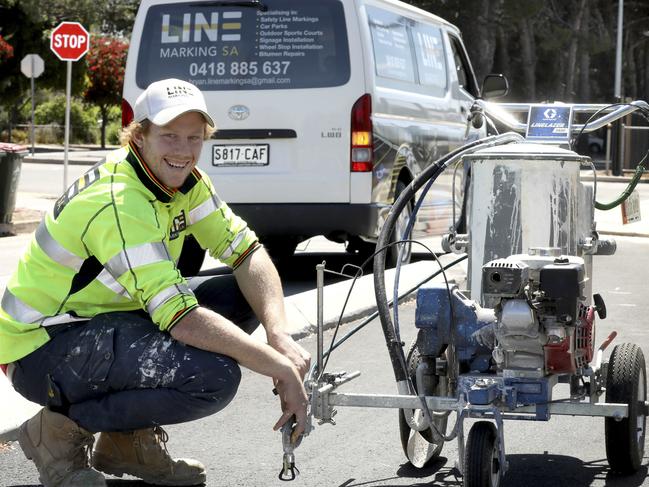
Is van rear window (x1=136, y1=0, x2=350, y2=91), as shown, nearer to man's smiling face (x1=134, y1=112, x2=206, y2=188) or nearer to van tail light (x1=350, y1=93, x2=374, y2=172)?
van tail light (x1=350, y1=93, x2=374, y2=172)

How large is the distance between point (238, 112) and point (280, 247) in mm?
2291

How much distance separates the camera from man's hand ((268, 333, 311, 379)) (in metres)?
4.21

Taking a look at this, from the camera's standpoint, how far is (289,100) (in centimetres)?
973

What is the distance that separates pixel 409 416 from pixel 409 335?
3.46 m

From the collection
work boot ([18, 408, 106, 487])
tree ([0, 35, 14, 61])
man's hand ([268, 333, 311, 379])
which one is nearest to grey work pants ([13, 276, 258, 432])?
work boot ([18, 408, 106, 487])

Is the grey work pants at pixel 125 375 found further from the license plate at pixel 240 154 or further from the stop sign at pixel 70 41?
the stop sign at pixel 70 41

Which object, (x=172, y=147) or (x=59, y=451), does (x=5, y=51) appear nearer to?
(x=172, y=147)

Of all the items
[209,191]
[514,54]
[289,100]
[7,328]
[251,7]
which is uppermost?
[514,54]

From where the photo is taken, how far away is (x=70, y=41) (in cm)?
1900

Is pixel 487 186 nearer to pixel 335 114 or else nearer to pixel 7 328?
pixel 7 328

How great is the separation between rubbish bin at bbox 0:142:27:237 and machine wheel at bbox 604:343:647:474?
10.4 meters

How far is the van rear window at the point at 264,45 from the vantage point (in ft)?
32.1

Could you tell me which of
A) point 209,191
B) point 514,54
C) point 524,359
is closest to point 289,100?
point 209,191

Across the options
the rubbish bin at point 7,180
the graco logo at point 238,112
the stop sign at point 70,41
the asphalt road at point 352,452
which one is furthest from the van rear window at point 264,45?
the stop sign at point 70,41
